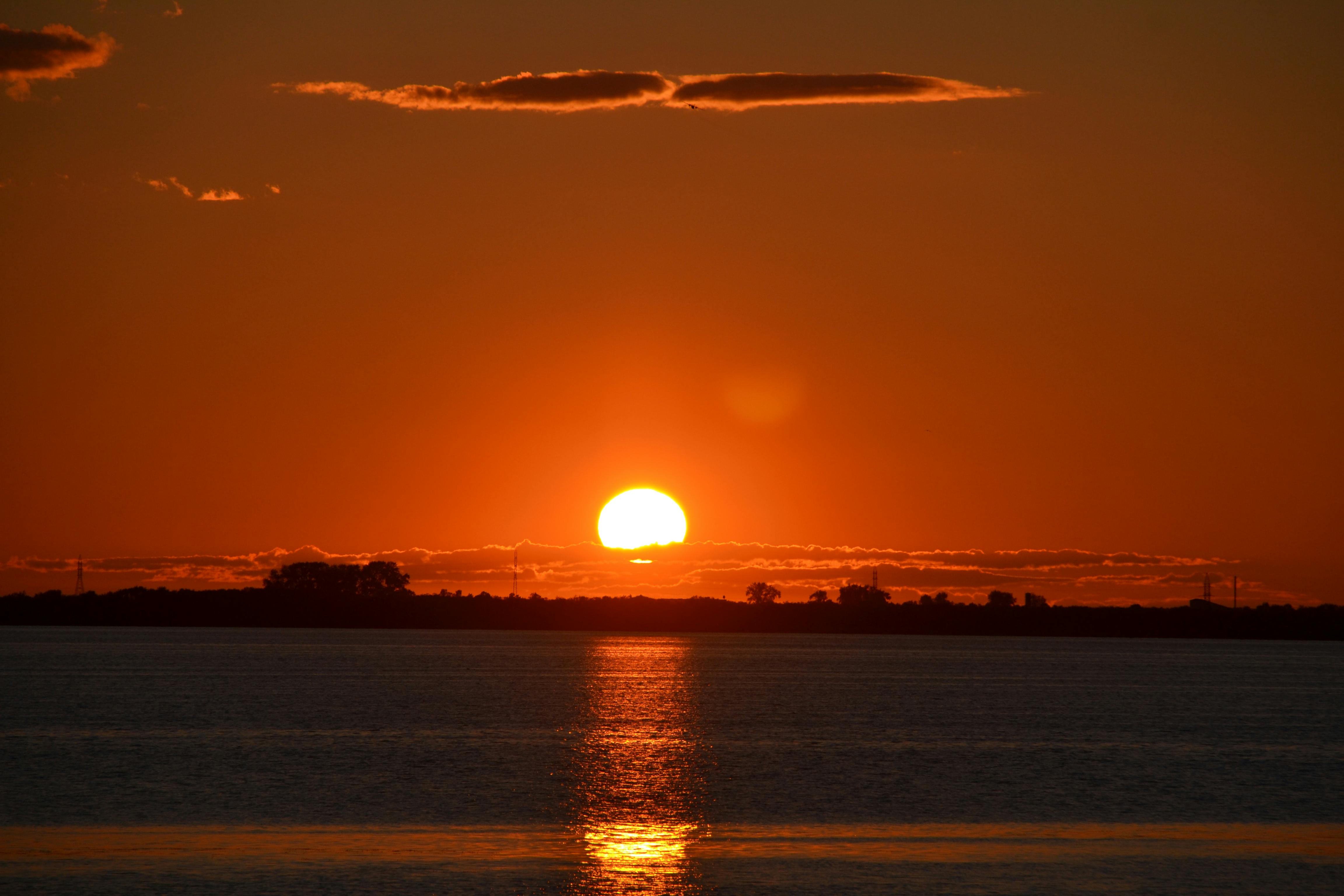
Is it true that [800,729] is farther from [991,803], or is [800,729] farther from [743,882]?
[743,882]

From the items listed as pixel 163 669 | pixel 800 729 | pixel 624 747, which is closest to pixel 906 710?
pixel 800 729

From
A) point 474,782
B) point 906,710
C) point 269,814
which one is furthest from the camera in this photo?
point 906,710

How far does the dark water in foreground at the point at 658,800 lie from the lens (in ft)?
133

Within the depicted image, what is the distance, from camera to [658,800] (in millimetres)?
57938

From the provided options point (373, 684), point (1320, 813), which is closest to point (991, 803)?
point (1320, 813)

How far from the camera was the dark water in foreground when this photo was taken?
1602 inches

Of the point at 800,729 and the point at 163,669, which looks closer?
the point at 800,729

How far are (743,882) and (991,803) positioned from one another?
22.6m

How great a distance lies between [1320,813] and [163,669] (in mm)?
170879

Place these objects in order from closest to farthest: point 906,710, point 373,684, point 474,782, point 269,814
Answer: point 269,814 → point 474,782 → point 906,710 → point 373,684

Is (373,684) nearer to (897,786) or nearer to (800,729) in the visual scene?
(800,729)

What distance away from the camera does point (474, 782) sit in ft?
209

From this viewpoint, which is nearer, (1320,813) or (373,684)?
(1320,813)

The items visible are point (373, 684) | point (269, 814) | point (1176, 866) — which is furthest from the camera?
point (373, 684)
